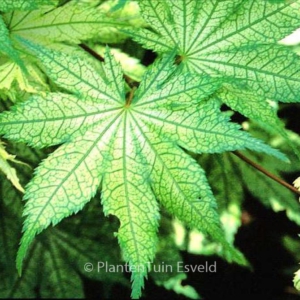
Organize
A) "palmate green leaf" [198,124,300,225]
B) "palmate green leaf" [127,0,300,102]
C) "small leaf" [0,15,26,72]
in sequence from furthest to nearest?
"palmate green leaf" [198,124,300,225] → "palmate green leaf" [127,0,300,102] → "small leaf" [0,15,26,72]

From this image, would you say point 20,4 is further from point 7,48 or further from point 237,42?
point 237,42

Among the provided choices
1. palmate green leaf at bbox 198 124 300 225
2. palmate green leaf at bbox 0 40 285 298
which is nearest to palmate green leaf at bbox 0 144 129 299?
palmate green leaf at bbox 198 124 300 225

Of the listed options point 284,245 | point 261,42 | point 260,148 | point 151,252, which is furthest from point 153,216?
point 284,245

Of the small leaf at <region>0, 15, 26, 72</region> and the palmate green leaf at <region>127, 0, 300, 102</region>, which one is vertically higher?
the palmate green leaf at <region>127, 0, 300, 102</region>

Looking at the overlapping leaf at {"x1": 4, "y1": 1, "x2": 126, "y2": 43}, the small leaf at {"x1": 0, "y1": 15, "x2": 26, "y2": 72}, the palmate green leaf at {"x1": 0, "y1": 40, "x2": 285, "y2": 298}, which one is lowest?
the palmate green leaf at {"x1": 0, "y1": 40, "x2": 285, "y2": 298}

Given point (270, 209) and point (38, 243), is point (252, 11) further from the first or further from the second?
point (38, 243)

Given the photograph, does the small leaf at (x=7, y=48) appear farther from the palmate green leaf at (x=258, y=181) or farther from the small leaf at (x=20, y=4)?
the palmate green leaf at (x=258, y=181)

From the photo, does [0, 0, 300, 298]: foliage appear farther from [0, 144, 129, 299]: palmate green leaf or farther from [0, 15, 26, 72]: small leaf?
[0, 144, 129, 299]: palmate green leaf
